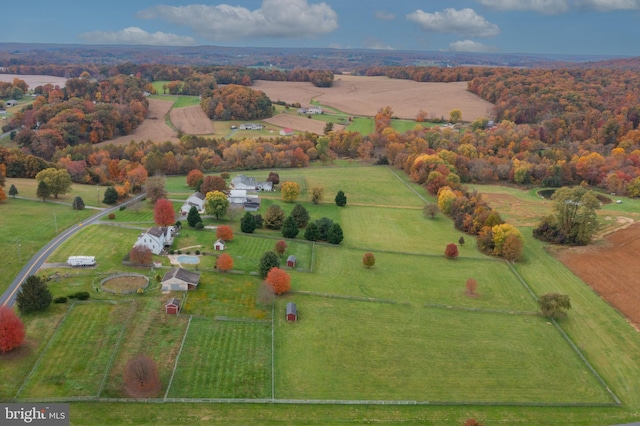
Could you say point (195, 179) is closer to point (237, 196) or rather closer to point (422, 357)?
point (237, 196)

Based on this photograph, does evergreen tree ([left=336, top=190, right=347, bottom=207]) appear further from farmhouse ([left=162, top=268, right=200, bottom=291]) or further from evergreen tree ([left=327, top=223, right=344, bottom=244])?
farmhouse ([left=162, top=268, right=200, bottom=291])

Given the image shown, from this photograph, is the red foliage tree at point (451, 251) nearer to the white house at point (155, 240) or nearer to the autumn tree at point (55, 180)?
the white house at point (155, 240)

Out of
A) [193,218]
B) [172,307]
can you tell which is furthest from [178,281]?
[193,218]

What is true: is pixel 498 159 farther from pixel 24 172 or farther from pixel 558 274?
pixel 24 172

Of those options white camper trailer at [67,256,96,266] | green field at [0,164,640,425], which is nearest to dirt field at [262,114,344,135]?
green field at [0,164,640,425]

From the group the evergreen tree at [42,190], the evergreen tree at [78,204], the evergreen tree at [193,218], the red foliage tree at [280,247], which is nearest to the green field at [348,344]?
the red foliage tree at [280,247]

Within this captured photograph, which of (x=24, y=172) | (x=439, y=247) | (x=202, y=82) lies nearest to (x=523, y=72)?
(x=202, y=82)
